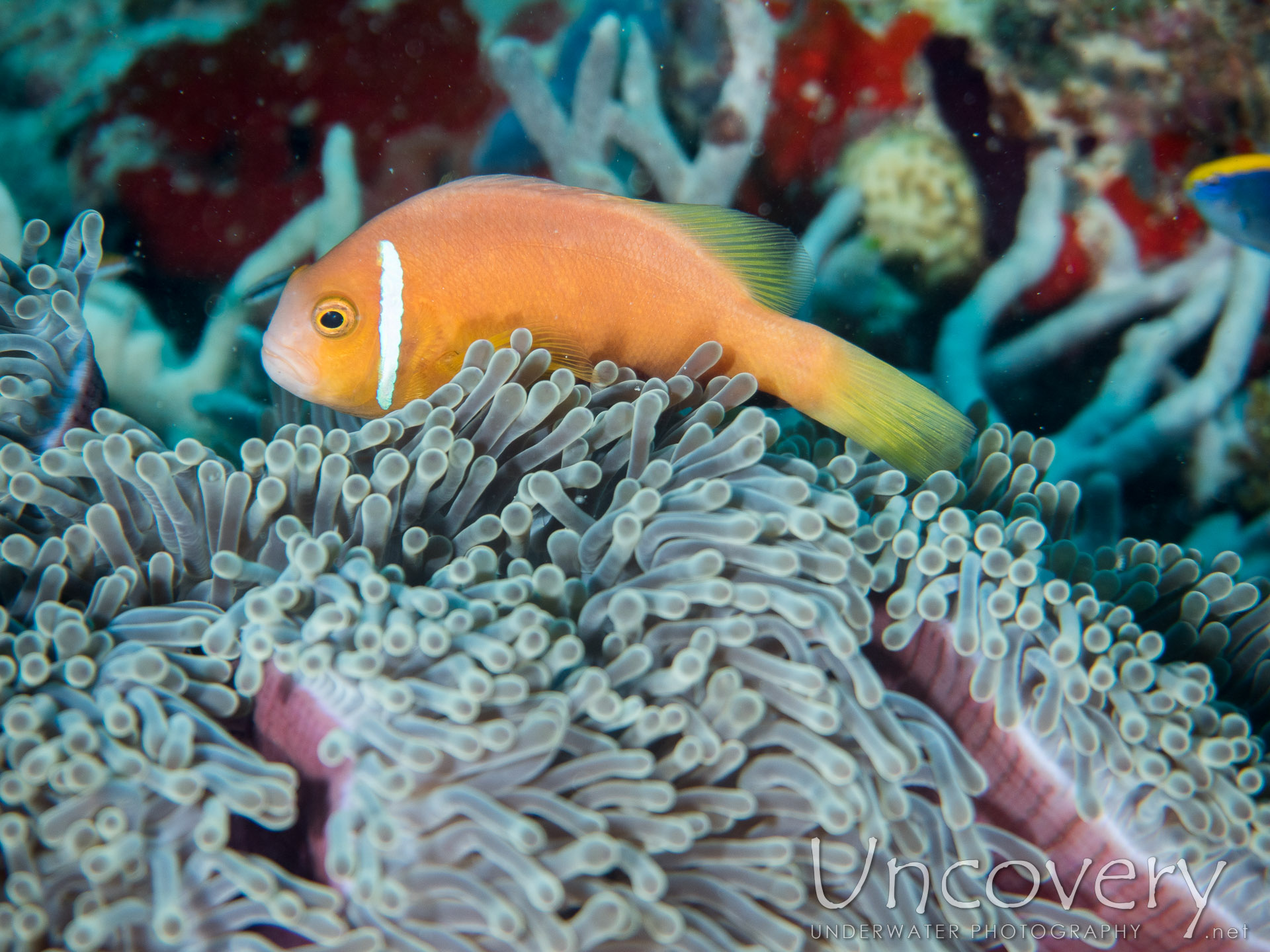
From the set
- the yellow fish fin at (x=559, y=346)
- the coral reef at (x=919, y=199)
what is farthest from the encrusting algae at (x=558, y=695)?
the coral reef at (x=919, y=199)

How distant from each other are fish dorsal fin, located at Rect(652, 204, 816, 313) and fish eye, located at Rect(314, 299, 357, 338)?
0.71m

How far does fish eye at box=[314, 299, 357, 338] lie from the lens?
1663 mm

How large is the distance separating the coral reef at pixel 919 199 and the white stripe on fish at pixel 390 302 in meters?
1.98

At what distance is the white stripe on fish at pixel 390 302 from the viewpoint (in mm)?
1707

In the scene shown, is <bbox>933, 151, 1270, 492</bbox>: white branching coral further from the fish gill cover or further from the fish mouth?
the fish mouth

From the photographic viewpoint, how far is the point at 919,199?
299cm

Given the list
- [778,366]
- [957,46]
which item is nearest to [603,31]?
[957,46]

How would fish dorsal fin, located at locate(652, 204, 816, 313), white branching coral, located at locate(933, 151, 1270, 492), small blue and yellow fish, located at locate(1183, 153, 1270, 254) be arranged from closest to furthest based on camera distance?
fish dorsal fin, located at locate(652, 204, 816, 313) → small blue and yellow fish, located at locate(1183, 153, 1270, 254) → white branching coral, located at locate(933, 151, 1270, 492)

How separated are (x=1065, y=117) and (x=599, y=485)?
7.64 feet

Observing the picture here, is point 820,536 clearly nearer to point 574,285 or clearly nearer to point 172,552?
point 574,285

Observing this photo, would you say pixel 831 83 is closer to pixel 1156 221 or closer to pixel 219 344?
pixel 1156 221

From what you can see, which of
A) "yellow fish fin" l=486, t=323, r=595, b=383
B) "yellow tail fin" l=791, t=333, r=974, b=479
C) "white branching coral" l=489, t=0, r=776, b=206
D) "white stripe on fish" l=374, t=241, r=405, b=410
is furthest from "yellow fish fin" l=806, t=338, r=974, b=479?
"white branching coral" l=489, t=0, r=776, b=206

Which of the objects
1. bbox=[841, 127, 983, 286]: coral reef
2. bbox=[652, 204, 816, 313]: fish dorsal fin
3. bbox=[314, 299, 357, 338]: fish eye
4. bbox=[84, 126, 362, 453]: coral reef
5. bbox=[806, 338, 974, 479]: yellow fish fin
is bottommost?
bbox=[84, 126, 362, 453]: coral reef

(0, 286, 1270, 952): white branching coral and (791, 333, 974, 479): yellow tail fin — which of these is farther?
(791, 333, 974, 479): yellow tail fin
